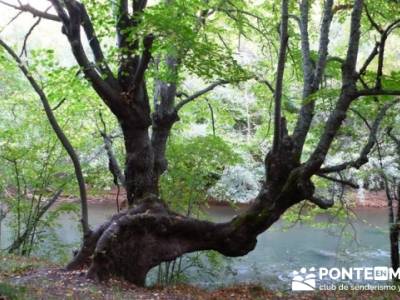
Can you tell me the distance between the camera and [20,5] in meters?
6.39

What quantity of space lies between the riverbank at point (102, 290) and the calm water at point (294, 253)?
3.11m

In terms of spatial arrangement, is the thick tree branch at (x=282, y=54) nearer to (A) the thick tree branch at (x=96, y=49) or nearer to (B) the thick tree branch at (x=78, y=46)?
(B) the thick tree branch at (x=78, y=46)

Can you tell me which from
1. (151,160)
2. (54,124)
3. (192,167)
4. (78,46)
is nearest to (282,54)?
(78,46)

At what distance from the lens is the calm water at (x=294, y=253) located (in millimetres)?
11227

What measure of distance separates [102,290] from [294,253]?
9907mm

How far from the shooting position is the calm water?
11.2 meters

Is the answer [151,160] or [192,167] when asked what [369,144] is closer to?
[151,160]

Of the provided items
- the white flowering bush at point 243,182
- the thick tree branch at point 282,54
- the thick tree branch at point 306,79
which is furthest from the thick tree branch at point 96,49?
the white flowering bush at point 243,182

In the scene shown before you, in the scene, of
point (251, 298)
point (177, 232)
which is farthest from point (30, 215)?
point (251, 298)

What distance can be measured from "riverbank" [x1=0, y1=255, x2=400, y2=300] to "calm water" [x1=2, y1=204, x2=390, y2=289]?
3111mm

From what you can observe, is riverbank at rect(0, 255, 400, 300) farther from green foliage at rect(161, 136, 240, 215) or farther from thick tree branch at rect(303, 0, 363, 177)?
green foliage at rect(161, 136, 240, 215)

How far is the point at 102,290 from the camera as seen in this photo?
5.83 m

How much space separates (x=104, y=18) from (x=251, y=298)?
491 cm

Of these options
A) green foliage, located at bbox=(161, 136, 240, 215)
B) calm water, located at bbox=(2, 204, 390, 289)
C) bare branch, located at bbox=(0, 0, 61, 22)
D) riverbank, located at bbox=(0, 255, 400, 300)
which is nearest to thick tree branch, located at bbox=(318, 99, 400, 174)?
riverbank, located at bbox=(0, 255, 400, 300)
